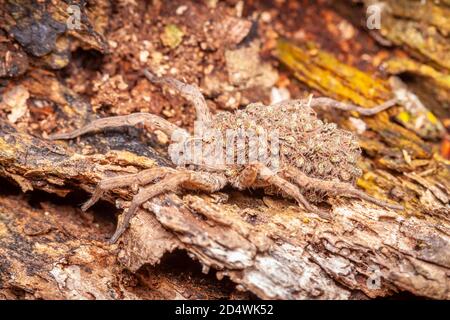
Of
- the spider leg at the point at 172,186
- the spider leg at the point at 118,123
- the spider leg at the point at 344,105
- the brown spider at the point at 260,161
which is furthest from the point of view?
the spider leg at the point at 344,105

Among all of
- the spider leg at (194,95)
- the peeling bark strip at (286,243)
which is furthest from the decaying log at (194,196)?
the spider leg at (194,95)

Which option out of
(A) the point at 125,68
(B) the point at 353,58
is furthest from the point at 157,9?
(B) the point at 353,58

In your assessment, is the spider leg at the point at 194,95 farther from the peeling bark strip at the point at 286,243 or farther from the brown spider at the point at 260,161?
the peeling bark strip at the point at 286,243

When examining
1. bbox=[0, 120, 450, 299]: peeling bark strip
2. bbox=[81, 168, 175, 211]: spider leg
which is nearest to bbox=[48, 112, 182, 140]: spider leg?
bbox=[0, 120, 450, 299]: peeling bark strip

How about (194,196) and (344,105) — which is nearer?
(194,196)

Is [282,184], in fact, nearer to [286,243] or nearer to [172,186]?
[286,243]

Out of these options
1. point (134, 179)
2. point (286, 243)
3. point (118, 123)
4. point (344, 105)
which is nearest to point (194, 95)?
point (118, 123)
